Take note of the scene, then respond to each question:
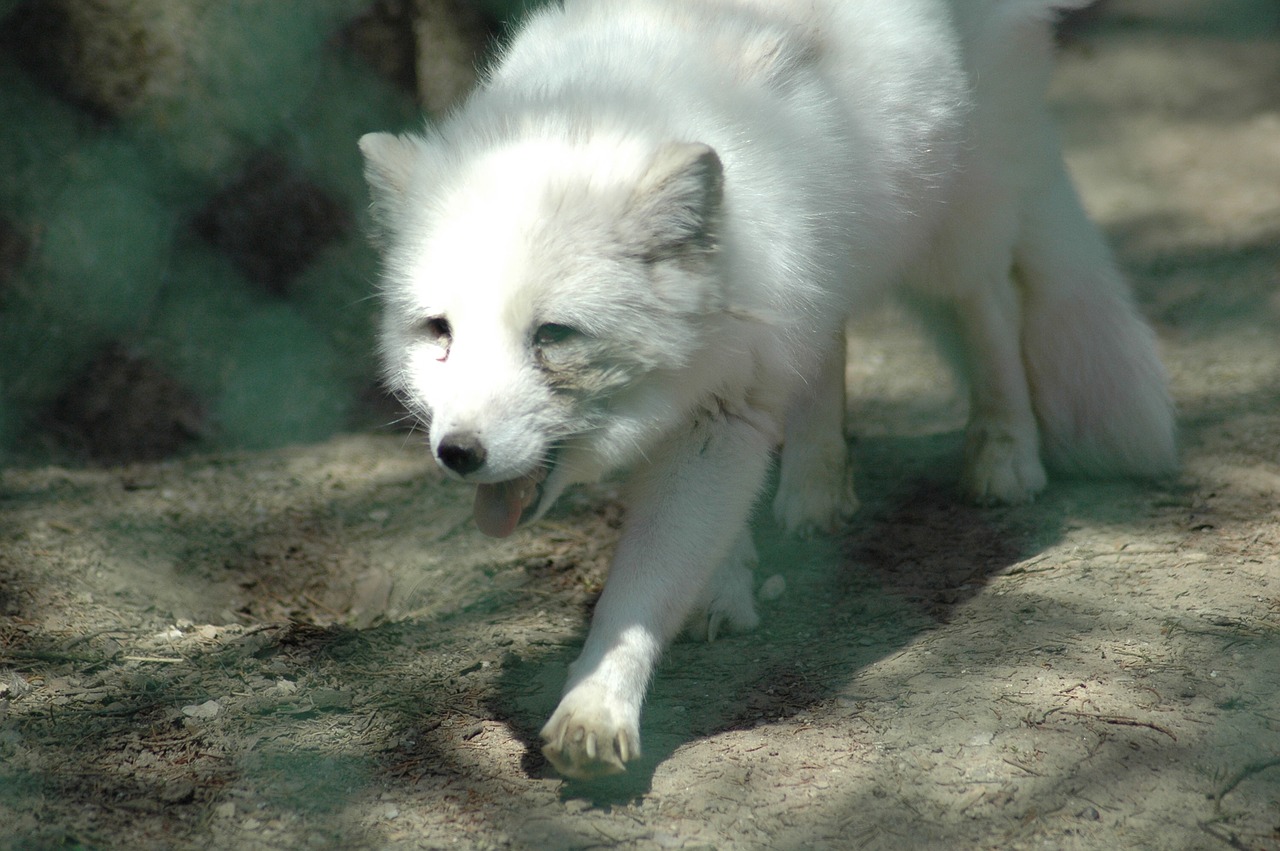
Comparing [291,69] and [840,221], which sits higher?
[291,69]

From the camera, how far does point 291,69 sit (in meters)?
3.25

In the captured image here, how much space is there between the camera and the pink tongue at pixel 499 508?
199 cm

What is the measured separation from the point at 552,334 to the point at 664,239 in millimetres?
251

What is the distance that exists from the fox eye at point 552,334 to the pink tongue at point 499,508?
0.27 m

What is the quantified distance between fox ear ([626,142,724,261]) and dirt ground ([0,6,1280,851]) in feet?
2.83

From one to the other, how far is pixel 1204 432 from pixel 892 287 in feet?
3.32

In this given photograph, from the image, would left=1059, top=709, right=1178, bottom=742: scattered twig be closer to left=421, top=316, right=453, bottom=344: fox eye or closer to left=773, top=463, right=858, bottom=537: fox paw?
left=773, top=463, right=858, bottom=537: fox paw

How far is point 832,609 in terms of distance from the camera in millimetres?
2574

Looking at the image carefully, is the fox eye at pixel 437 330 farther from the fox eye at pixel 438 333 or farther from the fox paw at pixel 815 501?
the fox paw at pixel 815 501

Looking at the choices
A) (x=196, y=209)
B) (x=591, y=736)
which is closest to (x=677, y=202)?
(x=591, y=736)

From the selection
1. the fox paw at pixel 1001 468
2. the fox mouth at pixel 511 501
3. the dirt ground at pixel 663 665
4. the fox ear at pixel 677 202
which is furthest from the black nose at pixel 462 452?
the fox paw at pixel 1001 468

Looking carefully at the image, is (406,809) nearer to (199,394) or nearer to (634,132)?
(634,132)

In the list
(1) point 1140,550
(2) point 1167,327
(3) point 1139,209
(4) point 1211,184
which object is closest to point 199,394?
(1) point 1140,550

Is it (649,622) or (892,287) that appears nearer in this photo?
(649,622)
